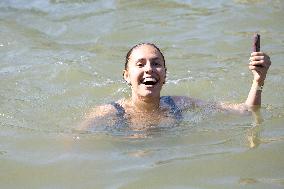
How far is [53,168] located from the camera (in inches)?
156

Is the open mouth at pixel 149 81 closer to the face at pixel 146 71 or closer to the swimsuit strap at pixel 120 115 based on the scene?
the face at pixel 146 71

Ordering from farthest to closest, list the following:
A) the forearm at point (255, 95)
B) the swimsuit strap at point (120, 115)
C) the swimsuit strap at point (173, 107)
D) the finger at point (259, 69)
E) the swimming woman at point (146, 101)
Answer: the swimsuit strap at point (173, 107), the swimsuit strap at point (120, 115), the swimming woman at point (146, 101), the forearm at point (255, 95), the finger at point (259, 69)

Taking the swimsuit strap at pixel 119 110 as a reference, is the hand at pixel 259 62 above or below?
above

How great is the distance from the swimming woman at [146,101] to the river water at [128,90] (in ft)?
0.60

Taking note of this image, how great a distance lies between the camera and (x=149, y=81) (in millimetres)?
5066

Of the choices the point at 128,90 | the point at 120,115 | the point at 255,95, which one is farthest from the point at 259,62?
the point at 128,90

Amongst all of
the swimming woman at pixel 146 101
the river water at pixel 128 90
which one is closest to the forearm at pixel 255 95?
the swimming woman at pixel 146 101

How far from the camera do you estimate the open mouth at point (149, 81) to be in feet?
16.5

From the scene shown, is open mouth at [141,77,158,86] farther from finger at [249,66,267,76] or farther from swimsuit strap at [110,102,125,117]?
finger at [249,66,267,76]

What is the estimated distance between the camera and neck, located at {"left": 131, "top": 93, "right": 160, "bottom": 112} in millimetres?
5250

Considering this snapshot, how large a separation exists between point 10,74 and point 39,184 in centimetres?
372

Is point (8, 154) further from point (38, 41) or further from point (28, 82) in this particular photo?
point (38, 41)

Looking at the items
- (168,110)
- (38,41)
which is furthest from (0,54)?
(168,110)

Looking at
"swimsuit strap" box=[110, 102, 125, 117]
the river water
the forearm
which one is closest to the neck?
"swimsuit strap" box=[110, 102, 125, 117]
